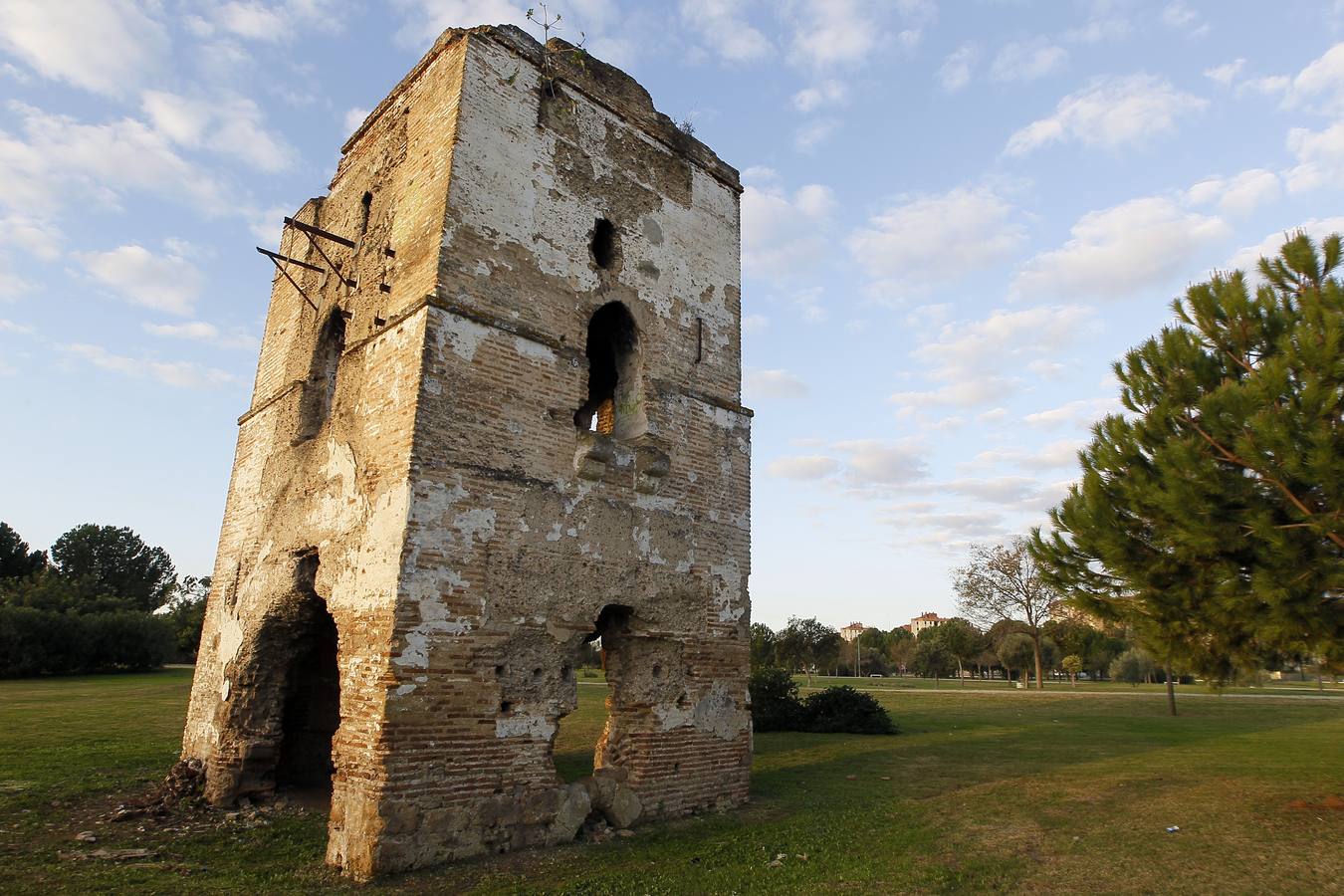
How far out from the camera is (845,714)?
16.8 m

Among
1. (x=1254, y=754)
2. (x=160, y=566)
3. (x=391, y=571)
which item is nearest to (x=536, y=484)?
(x=391, y=571)

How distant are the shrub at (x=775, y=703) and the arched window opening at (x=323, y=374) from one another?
1088cm

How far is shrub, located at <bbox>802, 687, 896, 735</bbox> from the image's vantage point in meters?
16.5

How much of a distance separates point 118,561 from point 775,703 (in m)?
57.2

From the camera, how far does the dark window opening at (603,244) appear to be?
900 cm

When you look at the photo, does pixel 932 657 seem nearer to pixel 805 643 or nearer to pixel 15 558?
pixel 805 643

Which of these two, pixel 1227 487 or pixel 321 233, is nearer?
pixel 1227 487

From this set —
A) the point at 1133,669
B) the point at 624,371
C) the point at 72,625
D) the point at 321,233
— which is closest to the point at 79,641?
the point at 72,625

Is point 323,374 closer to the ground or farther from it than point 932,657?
farther from it

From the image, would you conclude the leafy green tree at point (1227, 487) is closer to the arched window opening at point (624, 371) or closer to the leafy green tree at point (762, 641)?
the arched window opening at point (624, 371)

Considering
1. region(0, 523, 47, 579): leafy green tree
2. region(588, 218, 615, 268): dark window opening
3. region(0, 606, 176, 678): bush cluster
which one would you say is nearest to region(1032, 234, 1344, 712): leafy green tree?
region(588, 218, 615, 268): dark window opening

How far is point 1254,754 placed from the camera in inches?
514

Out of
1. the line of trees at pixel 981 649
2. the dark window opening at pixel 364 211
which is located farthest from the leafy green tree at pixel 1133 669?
the dark window opening at pixel 364 211

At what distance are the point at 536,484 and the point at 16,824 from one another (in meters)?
5.82
